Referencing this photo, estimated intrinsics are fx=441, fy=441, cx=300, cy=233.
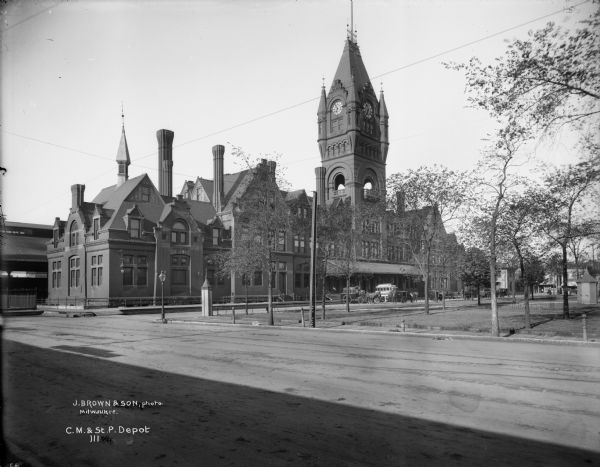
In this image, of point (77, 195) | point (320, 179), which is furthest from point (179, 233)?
point (320, 179)

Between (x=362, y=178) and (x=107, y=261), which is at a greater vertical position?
(x=362, y=178)

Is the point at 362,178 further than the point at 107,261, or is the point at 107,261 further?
the point at 362,178

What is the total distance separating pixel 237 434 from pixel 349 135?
71.8 m

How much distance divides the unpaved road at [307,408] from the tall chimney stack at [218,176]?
147ft

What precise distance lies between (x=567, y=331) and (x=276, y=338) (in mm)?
12703

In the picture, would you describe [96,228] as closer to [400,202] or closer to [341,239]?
[341,239]

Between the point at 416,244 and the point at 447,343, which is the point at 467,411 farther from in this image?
the point at 416,244

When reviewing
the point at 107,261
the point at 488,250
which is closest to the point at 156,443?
the point at 488,250

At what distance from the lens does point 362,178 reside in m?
75.0

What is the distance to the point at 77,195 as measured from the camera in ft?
162

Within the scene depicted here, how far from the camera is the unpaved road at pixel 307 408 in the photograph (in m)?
5.37

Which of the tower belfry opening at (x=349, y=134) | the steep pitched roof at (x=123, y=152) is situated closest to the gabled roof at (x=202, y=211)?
the steep pitched roof at (x=123, y=152)

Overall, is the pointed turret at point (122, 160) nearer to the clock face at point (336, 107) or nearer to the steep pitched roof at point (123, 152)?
the steep pitched roof at point (123, 152)

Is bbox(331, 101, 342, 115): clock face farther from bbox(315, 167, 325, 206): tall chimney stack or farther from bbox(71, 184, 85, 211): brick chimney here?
bbox(71, 184, 85, 211): brick chimney
